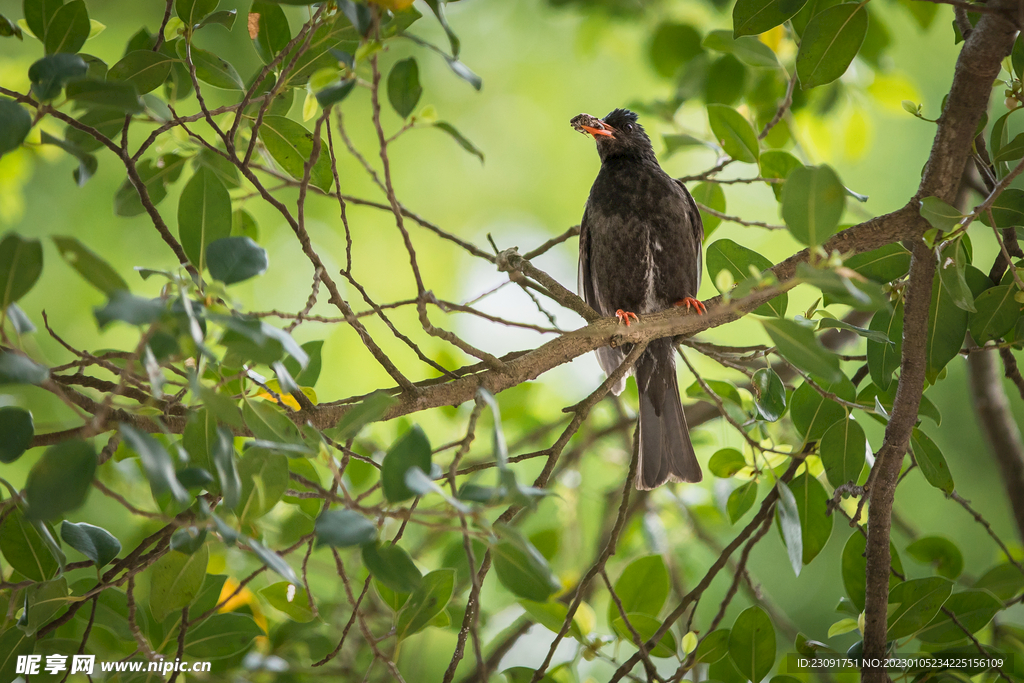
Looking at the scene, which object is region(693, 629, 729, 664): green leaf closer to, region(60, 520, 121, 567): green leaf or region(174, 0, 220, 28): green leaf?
region(60, 520, 121, 567): green leaf

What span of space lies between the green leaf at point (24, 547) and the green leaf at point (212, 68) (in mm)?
1233

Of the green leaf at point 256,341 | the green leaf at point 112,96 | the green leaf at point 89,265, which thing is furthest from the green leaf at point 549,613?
the green leaf at point 112,96

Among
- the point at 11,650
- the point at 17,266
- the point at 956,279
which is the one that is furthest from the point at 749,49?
the point at 11,650

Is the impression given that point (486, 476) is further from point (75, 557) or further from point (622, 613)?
point (622, 613)

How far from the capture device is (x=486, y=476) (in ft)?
16.6

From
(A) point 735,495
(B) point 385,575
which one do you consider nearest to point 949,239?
(A) point 735,495

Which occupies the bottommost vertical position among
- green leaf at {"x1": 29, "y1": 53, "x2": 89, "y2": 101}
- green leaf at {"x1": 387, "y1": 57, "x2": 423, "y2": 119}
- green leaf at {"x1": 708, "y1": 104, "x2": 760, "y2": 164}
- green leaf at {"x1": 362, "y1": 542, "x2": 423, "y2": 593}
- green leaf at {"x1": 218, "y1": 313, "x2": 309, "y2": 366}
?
green leaf at {"x1": 362, "y1": 542, "x2": 423, "y2": 593}

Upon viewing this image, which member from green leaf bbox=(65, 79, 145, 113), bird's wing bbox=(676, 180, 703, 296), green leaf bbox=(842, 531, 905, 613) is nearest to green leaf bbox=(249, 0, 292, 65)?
green leaf bbox=(65, 79, 145, 113)

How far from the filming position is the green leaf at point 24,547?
173cm

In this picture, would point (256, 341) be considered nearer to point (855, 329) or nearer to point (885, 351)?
point (855, 329)

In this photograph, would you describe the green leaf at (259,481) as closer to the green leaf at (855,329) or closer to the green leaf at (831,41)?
the green leaf at (855,329)

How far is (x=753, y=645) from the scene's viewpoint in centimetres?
197

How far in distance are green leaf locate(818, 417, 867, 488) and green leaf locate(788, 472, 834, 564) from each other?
0.65 feet

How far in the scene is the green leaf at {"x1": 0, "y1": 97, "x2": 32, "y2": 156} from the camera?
1266 mm
